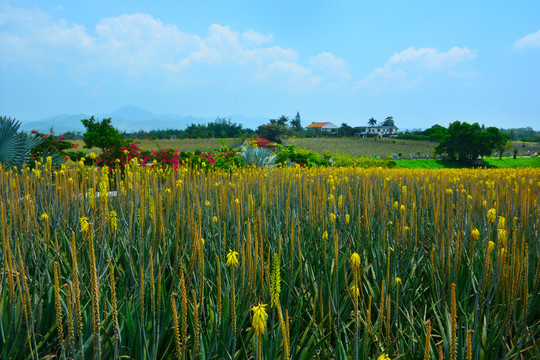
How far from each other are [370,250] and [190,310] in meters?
1.51

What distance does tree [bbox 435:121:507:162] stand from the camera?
37719 millimetres

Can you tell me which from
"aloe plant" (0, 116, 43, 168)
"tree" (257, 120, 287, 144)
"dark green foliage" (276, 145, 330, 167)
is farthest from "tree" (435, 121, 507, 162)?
"aloe plant" (0, 116, 43, 168)

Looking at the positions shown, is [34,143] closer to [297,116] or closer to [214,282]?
[214,282]

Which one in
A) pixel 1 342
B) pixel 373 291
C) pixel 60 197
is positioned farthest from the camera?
pixel 60 197

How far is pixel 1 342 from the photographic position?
1.68m

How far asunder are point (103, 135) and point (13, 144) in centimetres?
257

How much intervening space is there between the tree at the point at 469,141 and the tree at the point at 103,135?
120 feet

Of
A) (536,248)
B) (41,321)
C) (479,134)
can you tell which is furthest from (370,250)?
(479,134)

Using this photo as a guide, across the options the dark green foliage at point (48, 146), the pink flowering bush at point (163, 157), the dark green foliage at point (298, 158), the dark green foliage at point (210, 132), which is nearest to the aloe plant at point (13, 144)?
the dark green foliage at point (48, 146)

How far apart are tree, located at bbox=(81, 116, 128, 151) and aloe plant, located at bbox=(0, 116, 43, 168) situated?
1.81 meters

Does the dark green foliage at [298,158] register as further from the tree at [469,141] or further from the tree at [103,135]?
the tree at [469,141]

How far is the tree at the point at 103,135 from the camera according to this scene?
33.3ft

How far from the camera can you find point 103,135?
1082cm

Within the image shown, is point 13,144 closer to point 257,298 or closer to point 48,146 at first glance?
point 48,146
